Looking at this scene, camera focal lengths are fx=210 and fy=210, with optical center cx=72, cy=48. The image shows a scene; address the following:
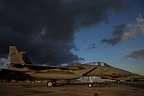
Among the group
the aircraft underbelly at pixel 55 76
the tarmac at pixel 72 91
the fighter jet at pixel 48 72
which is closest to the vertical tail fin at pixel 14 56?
the fighter jet at pixel 48 72

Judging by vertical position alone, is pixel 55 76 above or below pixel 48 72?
below

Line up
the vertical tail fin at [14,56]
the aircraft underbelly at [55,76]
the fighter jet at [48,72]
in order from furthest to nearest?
the vertical tail fin at [14,56], the fighter jet at [48,72], the aircraft underbelly at [55,76]

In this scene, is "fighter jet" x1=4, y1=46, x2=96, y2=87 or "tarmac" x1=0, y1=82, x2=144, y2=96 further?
"fighter jet" x1=4, y1=46, x2=96, y2=87

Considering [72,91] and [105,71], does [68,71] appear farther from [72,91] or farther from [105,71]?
[72,91]

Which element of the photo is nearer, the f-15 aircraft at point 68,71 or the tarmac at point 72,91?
the tarmac at point 72,91

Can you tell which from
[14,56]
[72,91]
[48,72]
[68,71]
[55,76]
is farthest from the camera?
[14,56]

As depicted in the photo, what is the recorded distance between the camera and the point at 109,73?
1033 inches

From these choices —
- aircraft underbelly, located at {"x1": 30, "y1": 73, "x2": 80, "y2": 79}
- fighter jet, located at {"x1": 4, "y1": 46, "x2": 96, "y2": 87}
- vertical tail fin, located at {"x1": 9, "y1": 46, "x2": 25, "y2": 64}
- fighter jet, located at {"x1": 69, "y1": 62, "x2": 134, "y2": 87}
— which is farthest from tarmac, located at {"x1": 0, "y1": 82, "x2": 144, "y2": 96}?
vertical tail fin, located at {"x1": 9, "y1": 46, "x2": 25, "y2": 64}

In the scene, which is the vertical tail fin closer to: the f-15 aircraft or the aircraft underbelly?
the f-15 aircraft

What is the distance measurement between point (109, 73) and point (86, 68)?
9.61ft

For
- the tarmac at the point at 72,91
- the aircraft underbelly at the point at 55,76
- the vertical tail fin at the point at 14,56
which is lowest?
the tarmac at the point at 72,91

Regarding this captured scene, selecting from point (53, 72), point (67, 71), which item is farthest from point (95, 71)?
point (53, 72)

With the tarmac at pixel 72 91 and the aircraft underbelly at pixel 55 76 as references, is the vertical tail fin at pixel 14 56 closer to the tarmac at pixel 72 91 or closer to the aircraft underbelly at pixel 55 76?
the aircraft underbelly at pixel 55 76

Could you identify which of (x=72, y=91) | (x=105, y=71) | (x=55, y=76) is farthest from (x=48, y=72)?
(x=72, y=91)
